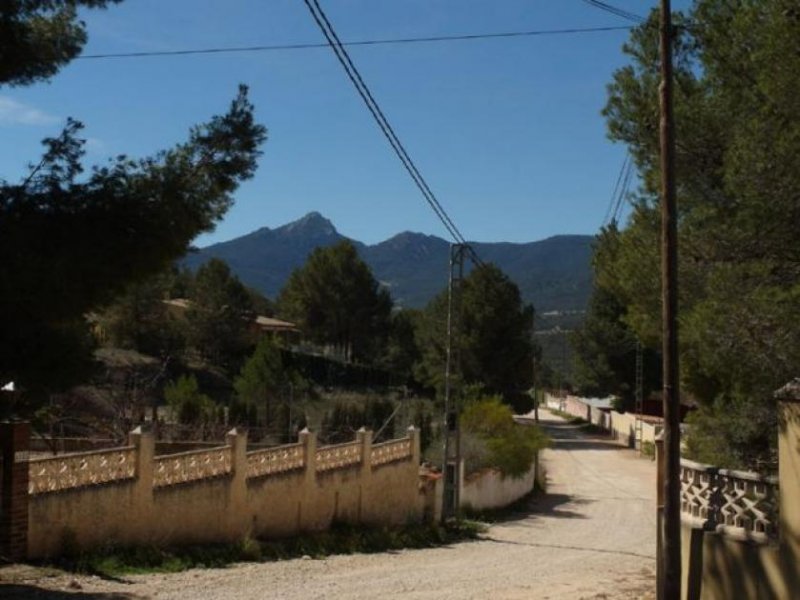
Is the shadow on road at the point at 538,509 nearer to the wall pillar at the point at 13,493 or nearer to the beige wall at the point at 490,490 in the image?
the beige wall at the point at 490,490

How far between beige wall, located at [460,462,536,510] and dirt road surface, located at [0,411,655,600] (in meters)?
1.10

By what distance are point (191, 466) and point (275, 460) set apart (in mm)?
3135

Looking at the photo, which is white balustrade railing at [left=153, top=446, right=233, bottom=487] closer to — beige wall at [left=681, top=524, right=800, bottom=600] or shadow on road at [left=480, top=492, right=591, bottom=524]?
beige wall at [left=681, top=524, right=800, bottom=600]

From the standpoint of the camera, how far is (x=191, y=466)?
17109mm

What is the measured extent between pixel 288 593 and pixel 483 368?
4723 cm

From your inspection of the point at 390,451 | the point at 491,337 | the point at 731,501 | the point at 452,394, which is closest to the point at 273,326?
the point at 491,337

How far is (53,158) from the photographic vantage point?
967 cm

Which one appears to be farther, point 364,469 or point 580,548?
point 364,469

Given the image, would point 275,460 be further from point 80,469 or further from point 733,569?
point 733,569

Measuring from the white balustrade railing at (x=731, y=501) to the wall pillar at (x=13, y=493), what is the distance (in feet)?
28.3

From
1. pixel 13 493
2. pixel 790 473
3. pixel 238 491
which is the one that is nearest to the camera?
pixel 790 473

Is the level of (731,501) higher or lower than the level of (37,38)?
lower

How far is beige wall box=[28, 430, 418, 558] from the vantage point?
13914 millimetres

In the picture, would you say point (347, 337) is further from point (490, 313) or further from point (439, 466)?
point (439, 466)
